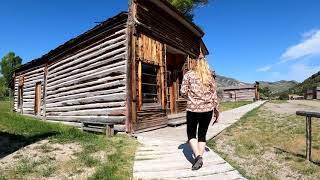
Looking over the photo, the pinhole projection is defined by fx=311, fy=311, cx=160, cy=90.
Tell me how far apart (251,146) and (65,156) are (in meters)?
4.73

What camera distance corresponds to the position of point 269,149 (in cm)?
801

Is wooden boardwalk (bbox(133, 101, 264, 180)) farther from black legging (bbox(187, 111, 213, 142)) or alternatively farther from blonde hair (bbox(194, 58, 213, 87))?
blonde hair (bbox(194, 58, 213, 87))

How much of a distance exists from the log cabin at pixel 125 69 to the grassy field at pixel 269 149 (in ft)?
10.2

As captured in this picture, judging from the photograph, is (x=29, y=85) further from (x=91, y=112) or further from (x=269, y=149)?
(x=269, y=149)

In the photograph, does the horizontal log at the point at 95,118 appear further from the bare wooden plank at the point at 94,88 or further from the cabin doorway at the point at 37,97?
the cabin doorway at the point at 37,97

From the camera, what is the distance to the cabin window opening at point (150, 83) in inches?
469

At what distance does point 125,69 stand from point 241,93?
87.1 ft

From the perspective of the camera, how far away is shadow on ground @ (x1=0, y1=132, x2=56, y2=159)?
7.38 metres

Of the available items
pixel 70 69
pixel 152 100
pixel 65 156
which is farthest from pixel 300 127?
pixel 70 69

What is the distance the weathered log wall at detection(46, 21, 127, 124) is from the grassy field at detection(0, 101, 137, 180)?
1.96 meters

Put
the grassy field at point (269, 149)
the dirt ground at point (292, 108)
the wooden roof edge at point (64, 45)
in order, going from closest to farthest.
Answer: the grassy field at point (269, 149)
the wooden roof edge at point (64, 45)
the dirt ground at point (292, 108)

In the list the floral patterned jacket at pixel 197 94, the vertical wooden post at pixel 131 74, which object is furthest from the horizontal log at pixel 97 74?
the floral patterned jacket at pixel 197 94

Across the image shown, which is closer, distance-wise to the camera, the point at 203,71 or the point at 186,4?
the point at 203,71

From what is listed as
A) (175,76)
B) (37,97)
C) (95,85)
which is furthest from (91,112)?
(37,97)
